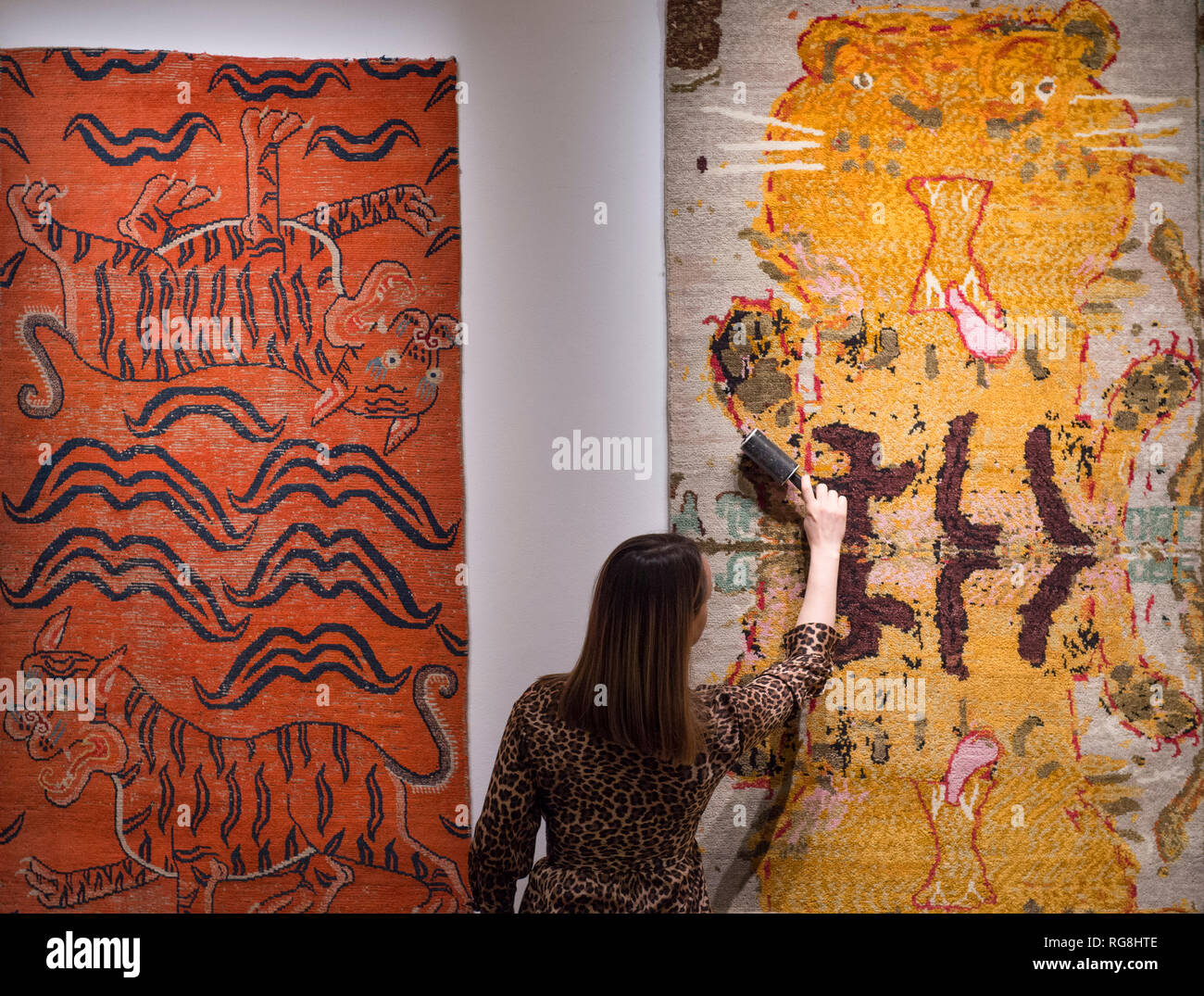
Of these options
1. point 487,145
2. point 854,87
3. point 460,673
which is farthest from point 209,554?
point 854,87

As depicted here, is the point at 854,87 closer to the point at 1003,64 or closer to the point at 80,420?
the point at 1003,64

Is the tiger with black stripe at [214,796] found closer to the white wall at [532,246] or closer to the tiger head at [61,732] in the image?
the tiger head at [61,732]

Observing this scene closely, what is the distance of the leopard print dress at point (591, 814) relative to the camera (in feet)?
3.87

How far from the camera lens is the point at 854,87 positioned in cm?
158

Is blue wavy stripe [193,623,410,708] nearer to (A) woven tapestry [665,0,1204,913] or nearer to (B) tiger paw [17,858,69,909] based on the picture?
(B) tiger paw [17,858,69,909]

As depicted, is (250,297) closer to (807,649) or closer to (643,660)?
(643,660)

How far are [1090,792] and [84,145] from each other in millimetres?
2347

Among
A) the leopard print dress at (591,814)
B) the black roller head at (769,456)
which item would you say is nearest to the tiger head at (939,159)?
the black roller head at (769,456)

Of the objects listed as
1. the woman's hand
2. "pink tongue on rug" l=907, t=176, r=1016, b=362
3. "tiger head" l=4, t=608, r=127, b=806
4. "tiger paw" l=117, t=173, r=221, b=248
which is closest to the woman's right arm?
the woman's hand

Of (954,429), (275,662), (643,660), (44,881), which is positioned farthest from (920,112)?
(44,881)

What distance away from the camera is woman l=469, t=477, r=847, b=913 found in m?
1.17

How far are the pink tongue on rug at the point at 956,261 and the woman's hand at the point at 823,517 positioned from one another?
0.40 metres

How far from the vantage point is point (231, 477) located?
1.57 metres

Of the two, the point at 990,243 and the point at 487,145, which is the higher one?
the point at 487,145
